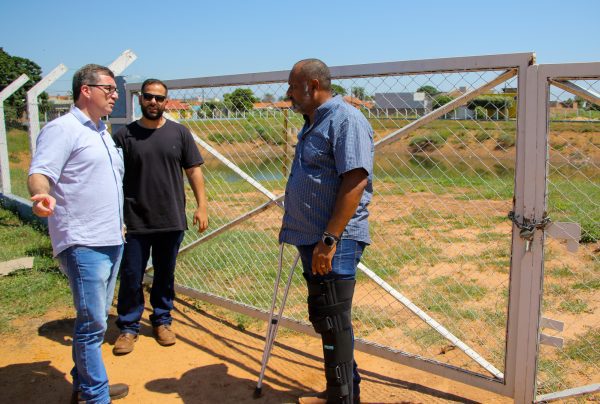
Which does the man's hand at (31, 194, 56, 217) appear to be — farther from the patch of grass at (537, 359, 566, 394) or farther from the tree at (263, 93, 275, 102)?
the patch of grass at (537, 359, 566, 394)

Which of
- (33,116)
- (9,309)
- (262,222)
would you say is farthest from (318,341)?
(33,116)

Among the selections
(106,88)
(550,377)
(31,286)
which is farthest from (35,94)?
(550,377)

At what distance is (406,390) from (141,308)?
2.18 meters

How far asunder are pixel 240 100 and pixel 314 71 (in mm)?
2043

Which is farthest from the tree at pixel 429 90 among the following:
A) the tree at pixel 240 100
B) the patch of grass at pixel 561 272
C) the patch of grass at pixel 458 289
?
the patch of grass at pixel 561 272

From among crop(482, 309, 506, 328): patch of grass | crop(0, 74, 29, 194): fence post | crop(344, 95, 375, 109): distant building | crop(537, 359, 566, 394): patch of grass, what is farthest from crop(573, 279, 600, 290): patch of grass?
crop(0, 74, 29, 194): fence post

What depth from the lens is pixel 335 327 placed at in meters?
2.77

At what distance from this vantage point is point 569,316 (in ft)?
15.1

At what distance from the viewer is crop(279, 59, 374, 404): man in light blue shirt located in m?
2.57

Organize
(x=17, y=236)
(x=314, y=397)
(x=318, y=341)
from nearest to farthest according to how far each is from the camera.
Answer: (x=314, y=397)
(x=318, y=341)
(x=17, y=236)

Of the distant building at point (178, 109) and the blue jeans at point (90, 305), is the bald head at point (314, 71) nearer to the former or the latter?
the blue jeans at point (90, 305)

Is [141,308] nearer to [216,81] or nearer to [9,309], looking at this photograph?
[9,309]

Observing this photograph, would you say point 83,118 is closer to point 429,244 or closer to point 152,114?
point 152,114

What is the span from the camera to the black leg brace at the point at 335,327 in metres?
2.76
